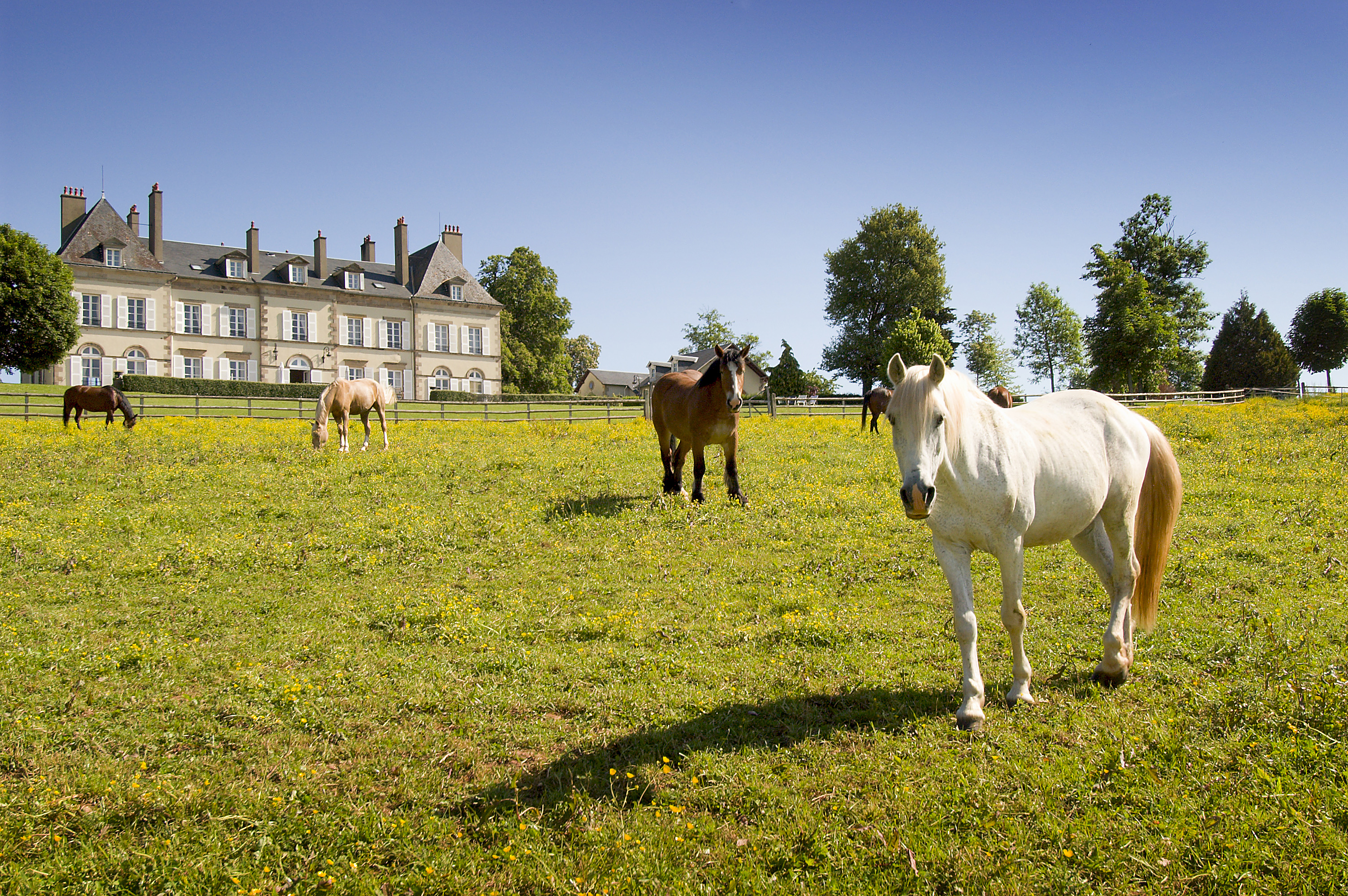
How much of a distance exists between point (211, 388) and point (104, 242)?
15.5 meters

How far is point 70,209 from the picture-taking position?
161 feet

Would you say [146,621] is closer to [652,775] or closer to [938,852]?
[652,775]

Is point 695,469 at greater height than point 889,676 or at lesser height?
greater

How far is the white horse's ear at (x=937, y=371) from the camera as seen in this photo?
3.88m

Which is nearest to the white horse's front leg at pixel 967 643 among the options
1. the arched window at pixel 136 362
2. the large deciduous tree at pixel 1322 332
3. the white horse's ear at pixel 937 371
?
the white horse's ear at pixel 937 371

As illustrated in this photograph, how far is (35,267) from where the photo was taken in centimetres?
3788

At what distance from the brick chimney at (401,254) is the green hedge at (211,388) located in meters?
17.7

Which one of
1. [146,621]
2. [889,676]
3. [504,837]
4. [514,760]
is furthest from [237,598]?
[889,676]

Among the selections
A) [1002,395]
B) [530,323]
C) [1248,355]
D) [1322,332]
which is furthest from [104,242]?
[1322,332]

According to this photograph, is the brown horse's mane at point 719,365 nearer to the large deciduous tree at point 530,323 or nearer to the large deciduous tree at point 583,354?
the large deciduous tree at point 530,323

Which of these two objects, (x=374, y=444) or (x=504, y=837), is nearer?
(x=504, y=837)

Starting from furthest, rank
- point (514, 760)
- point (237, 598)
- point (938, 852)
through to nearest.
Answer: point (237, 598) < point (514, 760) < point (938, 852)

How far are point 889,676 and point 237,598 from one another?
251 inches

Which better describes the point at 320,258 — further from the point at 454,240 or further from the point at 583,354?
the point at 583,354
